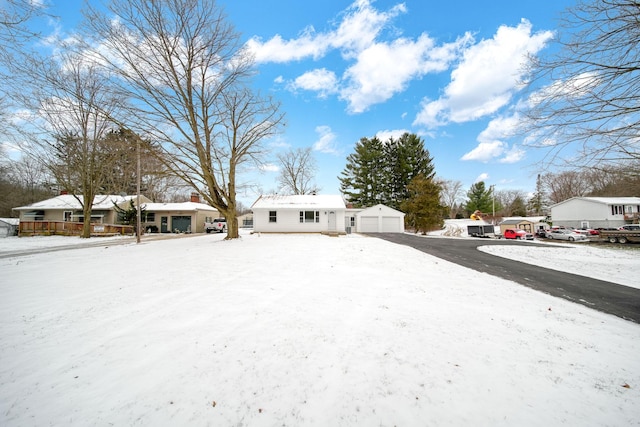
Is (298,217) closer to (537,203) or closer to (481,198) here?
(481,198)

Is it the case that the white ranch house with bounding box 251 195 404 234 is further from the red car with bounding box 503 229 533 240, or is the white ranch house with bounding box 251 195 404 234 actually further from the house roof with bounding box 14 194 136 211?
the red car with bounding box 503 229 533 240

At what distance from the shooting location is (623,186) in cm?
606

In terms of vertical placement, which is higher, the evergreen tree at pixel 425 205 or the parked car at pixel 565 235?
the evergreen tree at pixel 425 205

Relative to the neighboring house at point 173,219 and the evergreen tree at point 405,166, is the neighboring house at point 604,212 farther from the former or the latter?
the neighboring house at point 173,219

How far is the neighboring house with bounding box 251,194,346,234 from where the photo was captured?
84.5 ft

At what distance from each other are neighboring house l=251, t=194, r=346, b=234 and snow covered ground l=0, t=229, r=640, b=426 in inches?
765

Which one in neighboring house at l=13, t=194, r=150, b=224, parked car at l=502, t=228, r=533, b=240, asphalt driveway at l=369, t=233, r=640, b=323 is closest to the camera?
asphalt driveway at l=369, t=233, r=640, b=323

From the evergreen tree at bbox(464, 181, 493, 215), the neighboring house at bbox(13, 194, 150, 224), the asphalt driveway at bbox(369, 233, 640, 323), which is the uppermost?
the evergreen tree at bbox(464, 181, 493, 215)

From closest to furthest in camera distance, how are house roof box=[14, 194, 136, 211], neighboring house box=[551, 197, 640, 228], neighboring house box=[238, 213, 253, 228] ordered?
house roof box=[14, 194, 136, 211]
neighboring house box=[551, 197, 640, 228]
neighboring house box=[238, 213, 253, 228]

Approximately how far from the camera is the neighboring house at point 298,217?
25.8 meters

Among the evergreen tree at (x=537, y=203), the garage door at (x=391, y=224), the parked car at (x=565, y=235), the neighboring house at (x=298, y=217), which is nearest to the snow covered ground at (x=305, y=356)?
the neighboring house at (x=298, y=217)

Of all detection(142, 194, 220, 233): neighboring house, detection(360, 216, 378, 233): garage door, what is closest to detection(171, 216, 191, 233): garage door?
detection(142, 194, 220, 233): neighboring house

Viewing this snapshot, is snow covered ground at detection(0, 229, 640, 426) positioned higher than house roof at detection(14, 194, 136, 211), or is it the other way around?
house roof at detection(14, 194, 136, 211)

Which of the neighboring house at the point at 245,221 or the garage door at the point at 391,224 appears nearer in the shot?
the garage door at the point at 391,224
